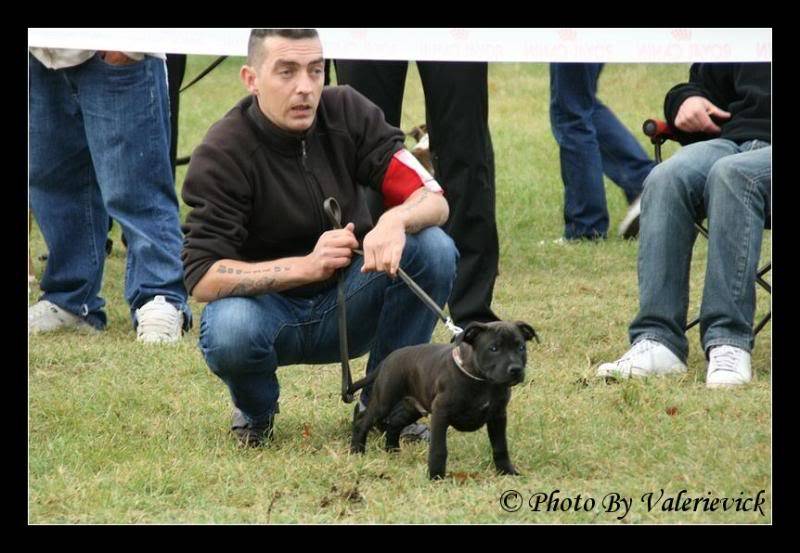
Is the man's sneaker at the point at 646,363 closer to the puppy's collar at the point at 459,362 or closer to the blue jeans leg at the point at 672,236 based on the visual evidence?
the blue jeans leg at the point at 672,236

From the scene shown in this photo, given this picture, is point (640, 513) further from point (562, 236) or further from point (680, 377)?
point (562, 236)

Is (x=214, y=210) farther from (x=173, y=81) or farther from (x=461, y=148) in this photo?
(x=173, y=81)

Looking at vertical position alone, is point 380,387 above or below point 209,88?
below

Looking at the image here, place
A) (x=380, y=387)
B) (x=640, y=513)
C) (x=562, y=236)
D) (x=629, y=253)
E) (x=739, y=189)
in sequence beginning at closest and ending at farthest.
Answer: (x=640, y=513), (x=380, y=387), (x=739, y=189), (x=629, y=253), (x=562, y=236)

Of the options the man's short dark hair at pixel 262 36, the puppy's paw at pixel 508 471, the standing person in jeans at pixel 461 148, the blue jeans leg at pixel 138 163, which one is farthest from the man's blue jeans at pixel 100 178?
the puppy's paw at pixel 508 471

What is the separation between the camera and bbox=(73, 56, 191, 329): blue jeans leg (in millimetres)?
6129

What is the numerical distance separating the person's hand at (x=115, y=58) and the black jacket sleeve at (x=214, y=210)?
6.61 ft

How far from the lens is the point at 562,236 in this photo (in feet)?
28.8

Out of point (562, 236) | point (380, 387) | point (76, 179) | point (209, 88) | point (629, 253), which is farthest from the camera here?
point (209, 88)

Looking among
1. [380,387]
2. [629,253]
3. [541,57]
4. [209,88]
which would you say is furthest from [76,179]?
[209,88]

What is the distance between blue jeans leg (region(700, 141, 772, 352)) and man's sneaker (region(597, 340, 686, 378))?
0.14 meters

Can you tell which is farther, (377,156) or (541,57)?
(541,57)

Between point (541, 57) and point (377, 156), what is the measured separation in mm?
2274
